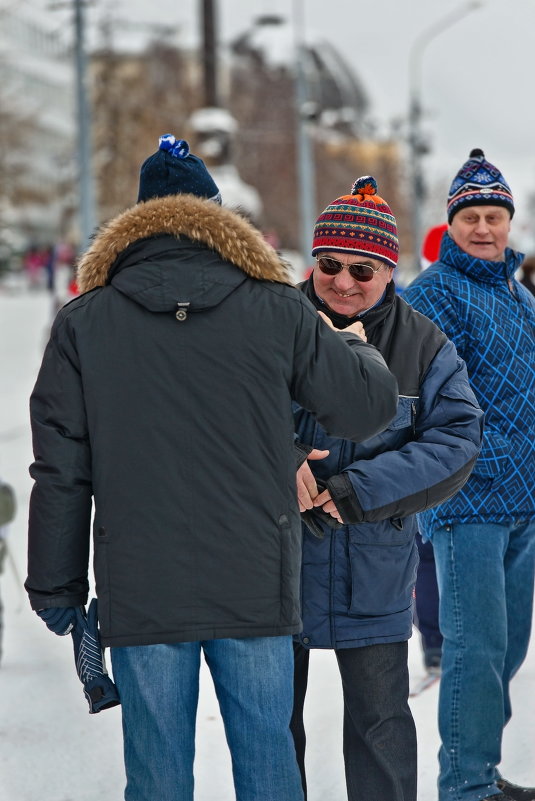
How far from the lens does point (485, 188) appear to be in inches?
163

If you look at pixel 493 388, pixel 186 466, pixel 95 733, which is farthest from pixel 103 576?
pixel 95 733

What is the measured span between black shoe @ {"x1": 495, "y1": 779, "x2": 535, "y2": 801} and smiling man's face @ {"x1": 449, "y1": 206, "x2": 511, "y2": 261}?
152 centimetres

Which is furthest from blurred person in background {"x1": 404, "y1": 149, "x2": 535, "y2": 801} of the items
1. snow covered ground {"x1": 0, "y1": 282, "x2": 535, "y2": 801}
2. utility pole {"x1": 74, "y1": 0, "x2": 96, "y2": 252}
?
utility pole {"x1": 74, "y1": 0, "x2": 96, "y2": 252}

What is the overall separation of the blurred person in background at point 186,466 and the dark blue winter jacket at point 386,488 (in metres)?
0.29

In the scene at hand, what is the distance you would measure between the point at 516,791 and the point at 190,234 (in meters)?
2.04

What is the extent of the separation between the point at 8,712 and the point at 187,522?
2.68 m

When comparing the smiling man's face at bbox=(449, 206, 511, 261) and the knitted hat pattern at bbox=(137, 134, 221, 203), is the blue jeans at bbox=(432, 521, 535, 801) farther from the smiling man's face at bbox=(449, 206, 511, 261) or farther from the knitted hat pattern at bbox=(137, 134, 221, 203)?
the knitted hat pattern at bbox=(137, 134, 221, 203)

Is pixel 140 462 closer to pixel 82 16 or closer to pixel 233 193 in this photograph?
pixel 82 16

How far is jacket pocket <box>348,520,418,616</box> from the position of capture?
319 cm

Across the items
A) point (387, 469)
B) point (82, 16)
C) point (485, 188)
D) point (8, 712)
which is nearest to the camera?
point (387, 469)

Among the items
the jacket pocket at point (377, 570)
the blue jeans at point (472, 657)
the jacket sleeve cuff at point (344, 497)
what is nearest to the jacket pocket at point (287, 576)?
the jacket sleeve cuff at point (344, 497)

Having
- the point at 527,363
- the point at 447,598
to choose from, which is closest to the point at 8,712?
the point at 447,598

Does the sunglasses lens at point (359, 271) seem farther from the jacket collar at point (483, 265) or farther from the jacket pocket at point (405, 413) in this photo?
the jacket collar at point (483, 265)

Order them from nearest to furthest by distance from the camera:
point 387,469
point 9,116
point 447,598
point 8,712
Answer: point 387,469 < point 447,598 < point 8,712 < point 9,116
